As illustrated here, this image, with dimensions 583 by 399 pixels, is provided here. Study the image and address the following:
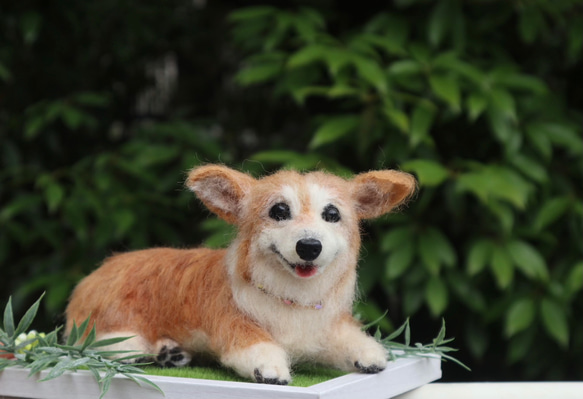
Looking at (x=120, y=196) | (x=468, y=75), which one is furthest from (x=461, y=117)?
(x=120, y=196)

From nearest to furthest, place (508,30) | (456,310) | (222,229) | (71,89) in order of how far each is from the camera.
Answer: (222,229), (456,310), (508,30), (71,89)

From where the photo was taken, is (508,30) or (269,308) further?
(508,30)

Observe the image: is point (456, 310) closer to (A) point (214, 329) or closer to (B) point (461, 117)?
(B) point (461, 117)

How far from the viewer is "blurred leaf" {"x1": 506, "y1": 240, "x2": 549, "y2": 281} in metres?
1.44

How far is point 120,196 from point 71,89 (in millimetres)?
541

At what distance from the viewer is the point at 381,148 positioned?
58.4 inches

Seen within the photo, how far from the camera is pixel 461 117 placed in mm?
1687

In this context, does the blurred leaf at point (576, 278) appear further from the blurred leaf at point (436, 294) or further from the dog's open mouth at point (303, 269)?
the dog's open mouth at point (303, 269)

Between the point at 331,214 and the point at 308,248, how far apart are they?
8 centimetres

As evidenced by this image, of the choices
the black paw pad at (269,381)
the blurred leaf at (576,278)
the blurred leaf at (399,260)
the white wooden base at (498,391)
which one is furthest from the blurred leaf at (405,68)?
the black paw pad at (269,381)

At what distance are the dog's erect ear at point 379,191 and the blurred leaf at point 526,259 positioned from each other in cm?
60

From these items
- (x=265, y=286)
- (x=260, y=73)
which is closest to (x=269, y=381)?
(x=265, y=286)

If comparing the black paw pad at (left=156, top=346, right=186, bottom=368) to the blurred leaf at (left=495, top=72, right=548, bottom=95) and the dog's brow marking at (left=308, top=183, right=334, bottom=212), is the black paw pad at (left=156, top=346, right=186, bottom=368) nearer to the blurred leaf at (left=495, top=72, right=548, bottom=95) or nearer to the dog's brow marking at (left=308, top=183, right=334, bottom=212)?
the dog's brow marking at (left=308, top=183, right=334, bottom=212)

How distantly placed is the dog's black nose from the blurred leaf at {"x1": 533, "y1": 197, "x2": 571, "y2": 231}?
830 millimetres
